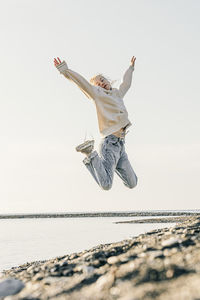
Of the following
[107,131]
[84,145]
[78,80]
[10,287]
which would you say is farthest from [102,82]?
[10,287]

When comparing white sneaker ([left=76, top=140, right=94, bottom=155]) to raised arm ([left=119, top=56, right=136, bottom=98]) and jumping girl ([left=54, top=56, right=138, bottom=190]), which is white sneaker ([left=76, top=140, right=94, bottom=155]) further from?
raised arm ([left=119, top=56, right=136, bottom=98])

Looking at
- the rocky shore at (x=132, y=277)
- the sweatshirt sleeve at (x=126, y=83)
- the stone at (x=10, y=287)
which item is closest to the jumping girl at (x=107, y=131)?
the sweatshirt sleeve at (x=126, y=83)

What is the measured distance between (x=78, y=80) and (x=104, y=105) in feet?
2.47

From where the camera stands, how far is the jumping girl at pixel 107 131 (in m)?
7.25

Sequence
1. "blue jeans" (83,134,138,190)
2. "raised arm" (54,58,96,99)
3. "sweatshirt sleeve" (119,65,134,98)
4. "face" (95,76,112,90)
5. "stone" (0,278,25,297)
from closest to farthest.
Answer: "stone" (0,278,25,297) → "blue jeans" (83,134,138,190) → "raised arm" (54,58,96,99) → "face" (95,76,112,90) → "sweatshirt sleeve" (119,65,134,98)

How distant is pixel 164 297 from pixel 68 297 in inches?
38.1

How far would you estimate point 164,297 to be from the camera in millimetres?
3184

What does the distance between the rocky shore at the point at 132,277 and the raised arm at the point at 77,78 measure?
3806 mm

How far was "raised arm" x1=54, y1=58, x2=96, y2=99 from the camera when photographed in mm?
7602

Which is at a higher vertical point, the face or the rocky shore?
the face

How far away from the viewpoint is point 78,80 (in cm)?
770

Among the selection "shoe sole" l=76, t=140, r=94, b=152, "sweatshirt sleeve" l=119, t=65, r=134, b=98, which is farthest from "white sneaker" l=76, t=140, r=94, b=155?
"sweatshirt sleeve" l=119, t=65, r=134, b=98

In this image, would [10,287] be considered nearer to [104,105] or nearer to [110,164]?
[110,164]

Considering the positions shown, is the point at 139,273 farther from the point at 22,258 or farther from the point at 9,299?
the point at 22,258
